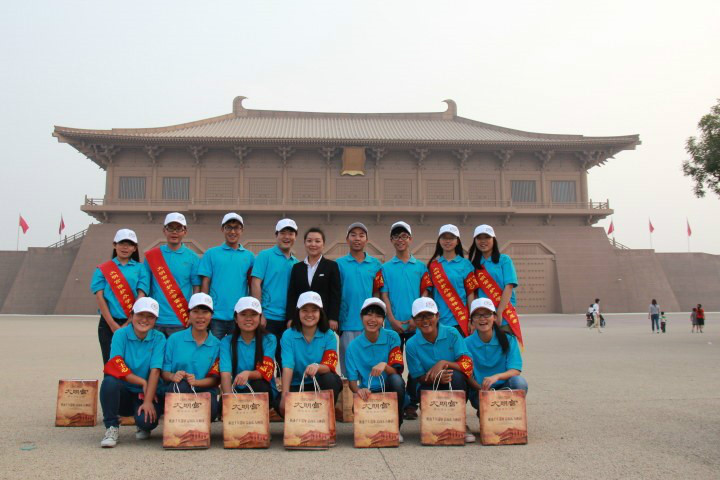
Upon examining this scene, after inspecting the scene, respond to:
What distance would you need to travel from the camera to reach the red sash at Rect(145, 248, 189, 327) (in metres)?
5.23

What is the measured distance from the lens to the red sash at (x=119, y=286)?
5090 millimetres

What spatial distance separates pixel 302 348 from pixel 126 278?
1.93m

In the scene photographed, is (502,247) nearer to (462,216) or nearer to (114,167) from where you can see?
(462,216)

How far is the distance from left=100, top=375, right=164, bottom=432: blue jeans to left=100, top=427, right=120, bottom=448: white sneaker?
0.16 feet

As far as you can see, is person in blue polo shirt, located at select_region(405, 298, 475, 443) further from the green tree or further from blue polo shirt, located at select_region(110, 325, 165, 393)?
the green tree

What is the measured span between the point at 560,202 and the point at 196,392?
25.6m

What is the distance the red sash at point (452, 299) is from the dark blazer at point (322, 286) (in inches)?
38.6

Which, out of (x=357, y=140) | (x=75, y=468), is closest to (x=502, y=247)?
(x=357, y=140)

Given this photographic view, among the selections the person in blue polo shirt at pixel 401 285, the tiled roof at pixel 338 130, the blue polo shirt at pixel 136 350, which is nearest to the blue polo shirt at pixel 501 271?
the person in blue polo shirt at pixel 401 285

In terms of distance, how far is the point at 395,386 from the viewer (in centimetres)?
440

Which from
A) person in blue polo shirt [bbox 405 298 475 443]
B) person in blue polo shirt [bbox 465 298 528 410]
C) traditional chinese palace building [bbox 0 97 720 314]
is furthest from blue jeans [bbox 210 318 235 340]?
traditional chinese palace building [bbox 0 97 720 314]

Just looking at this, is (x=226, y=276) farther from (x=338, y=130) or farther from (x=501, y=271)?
(x=338, y=130)

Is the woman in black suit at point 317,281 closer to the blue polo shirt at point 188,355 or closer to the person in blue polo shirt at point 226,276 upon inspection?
the person in blue polo shirt at point 226,276

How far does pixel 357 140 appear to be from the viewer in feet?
84.6
